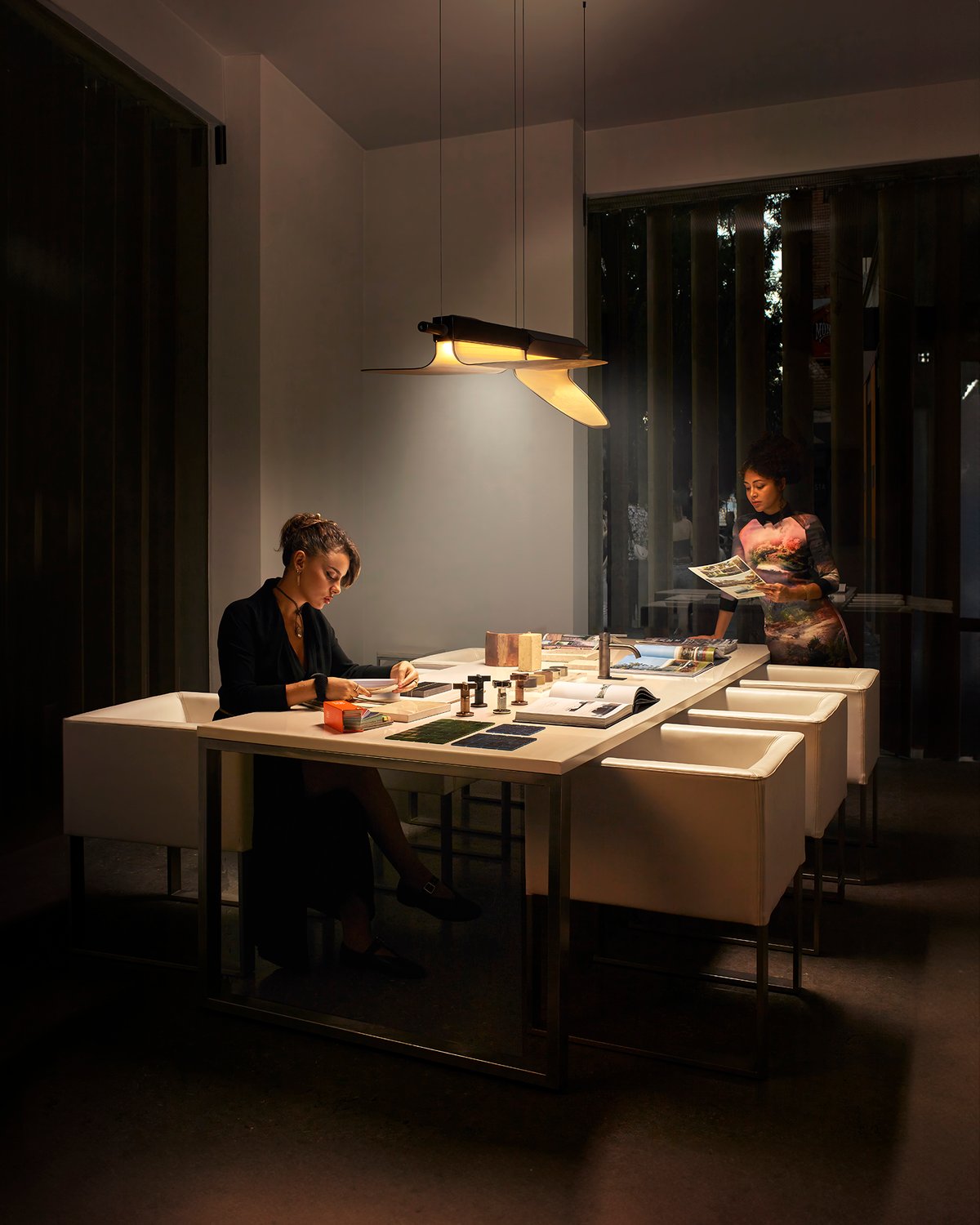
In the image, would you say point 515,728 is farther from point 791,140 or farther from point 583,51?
point 791,140

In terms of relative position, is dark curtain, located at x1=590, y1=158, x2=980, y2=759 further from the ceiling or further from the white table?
the white table

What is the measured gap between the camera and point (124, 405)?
4457 millimetres

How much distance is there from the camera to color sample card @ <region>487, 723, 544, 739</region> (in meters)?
2.45

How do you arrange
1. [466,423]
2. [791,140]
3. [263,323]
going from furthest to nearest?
[466,423], [791,140], [263,323]

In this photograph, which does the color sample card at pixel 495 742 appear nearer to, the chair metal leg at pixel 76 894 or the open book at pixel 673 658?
the open book at pixel 673 658

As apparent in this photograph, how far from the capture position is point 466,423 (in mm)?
5801

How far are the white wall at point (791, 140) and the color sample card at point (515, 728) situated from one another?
4004mm

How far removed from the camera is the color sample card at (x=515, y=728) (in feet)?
8.02

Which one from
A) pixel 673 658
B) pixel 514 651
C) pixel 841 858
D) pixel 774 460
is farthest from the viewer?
pixel 774 460

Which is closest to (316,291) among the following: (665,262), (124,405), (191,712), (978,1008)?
(124,405)

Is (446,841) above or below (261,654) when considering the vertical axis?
below

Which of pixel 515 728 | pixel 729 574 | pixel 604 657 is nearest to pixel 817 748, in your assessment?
pixel 604 657

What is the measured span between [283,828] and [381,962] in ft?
1.44

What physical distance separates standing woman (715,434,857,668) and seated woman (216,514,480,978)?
6.63 ft
